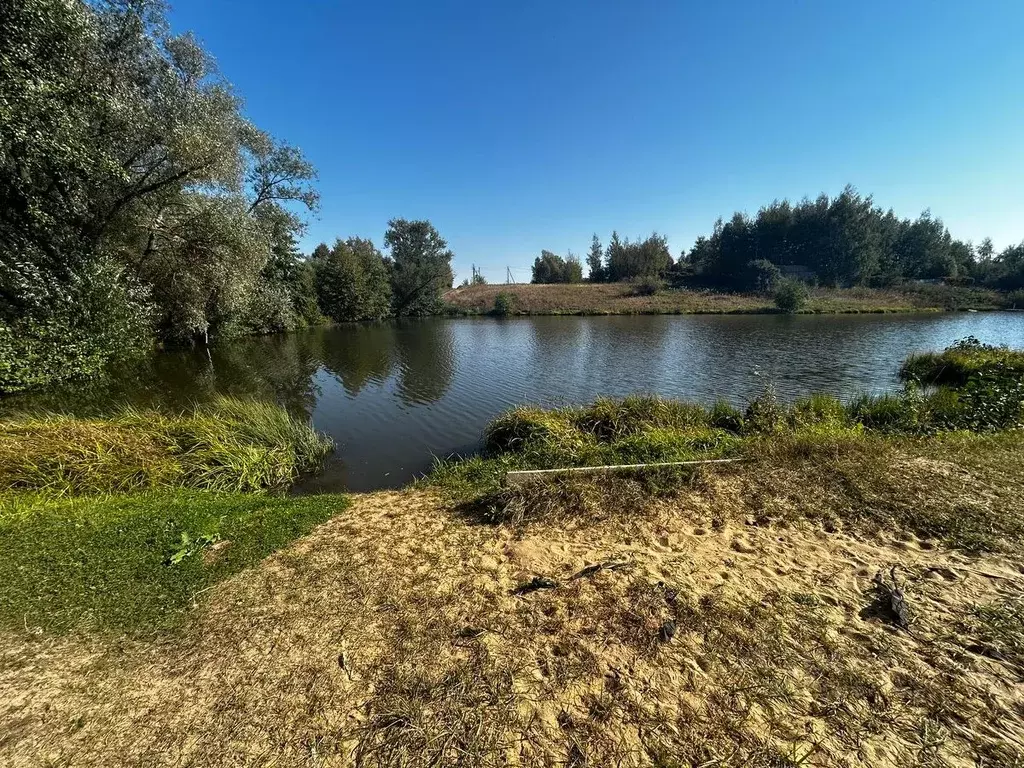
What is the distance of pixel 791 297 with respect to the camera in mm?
50469

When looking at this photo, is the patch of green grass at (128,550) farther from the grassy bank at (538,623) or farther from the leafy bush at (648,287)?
the leafy bush at (648,287)

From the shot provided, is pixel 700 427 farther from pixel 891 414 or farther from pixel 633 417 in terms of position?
pixel 891 414

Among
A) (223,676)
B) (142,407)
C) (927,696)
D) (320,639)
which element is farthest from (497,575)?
(142,407)

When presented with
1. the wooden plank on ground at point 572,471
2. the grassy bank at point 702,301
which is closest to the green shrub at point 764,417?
the wooden plank on ground at point 572,471

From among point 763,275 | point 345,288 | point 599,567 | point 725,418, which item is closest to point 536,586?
point 599,567

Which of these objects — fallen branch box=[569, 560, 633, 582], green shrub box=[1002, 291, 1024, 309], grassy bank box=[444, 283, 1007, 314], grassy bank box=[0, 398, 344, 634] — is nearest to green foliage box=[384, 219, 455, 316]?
grassy bank box=[444, 283, 1007, 314]

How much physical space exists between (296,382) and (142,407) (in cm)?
614

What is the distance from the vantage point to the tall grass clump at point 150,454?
6.35 metres

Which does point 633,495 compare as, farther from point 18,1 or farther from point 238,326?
point 238,326

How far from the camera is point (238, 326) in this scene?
28.1m

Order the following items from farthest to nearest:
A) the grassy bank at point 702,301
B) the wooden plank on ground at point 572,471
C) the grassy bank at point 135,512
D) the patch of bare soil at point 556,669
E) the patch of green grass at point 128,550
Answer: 1. the grassy bank at point 702,301
2. the wooden plank on ground at point 572,471
3. the grassy bank at point 135,512
4. the patch of green grass at point 128,550
5. the patch of bare soil at point 556,669

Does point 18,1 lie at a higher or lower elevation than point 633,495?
higher

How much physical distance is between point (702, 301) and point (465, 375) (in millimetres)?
51496

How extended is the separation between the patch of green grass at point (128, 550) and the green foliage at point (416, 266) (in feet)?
189
